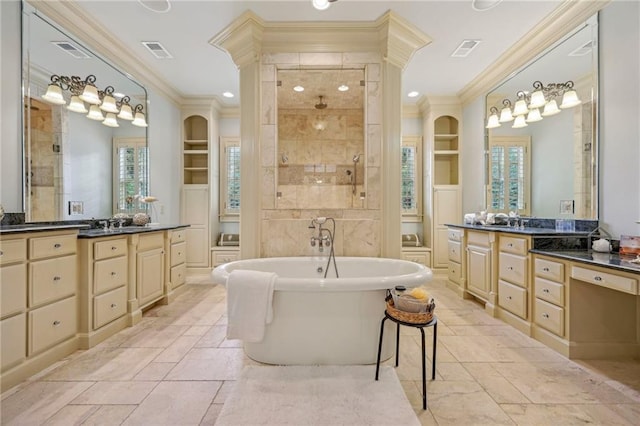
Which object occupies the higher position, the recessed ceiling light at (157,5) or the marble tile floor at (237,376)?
the recessed ceiling light at (157,5)

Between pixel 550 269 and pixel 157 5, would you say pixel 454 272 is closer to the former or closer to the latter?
pixel 550 269

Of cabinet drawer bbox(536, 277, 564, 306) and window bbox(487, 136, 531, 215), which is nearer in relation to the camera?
cabinet drawer bbox(536, 277, 564, 306)

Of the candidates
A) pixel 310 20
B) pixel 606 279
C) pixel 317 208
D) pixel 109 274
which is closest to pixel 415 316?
pixel 606 279

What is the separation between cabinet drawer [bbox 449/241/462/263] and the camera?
3.90m

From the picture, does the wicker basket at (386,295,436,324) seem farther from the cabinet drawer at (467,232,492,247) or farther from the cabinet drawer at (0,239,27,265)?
the cabinet drawer at (0,239,27,265)

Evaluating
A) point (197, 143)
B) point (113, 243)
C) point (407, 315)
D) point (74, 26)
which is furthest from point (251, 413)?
point (197, 143)

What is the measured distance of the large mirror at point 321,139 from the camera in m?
3.06

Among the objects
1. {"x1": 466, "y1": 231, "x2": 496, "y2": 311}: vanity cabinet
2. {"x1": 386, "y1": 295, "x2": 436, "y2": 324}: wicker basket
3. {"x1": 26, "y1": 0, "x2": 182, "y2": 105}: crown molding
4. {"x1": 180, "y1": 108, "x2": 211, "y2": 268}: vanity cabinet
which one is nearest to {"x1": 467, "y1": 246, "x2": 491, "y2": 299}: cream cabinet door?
{"x1": 466, "y1": 231, "x2": 496, "y2": 311}: vanity cabinet

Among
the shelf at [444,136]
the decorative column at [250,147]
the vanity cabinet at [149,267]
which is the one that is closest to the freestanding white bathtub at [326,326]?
the decorative column at [250,147]

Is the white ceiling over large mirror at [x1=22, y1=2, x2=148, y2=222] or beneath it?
over

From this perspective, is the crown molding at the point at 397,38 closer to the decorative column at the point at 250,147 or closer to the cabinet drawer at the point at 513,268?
the decorative column at the point at 250,147

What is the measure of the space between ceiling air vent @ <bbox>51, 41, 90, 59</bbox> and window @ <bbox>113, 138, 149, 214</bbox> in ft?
2.86

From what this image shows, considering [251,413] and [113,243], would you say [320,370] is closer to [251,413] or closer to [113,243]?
[251,413]

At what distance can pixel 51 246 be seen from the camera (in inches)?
82.0
